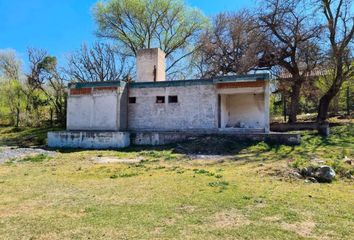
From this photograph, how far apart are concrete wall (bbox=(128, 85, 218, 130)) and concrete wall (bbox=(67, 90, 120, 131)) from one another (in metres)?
1.34

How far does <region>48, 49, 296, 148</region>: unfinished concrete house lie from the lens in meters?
A: 18.0

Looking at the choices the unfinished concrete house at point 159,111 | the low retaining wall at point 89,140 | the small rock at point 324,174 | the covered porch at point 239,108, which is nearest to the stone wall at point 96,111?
the unfinished concrete house at point 159,111

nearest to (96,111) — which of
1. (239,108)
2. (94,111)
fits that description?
(94,111)

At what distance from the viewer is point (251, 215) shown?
552 centimetres

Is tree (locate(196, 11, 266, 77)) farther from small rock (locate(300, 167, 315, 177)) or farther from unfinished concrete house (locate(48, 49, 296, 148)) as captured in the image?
small rock (locate(300, 167, 315, 177))

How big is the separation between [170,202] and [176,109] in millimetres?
12781

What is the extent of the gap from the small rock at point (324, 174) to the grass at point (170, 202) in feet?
0.69

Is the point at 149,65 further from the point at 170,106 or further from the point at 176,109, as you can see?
the point at 176,109

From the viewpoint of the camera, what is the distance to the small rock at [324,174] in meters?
8.40

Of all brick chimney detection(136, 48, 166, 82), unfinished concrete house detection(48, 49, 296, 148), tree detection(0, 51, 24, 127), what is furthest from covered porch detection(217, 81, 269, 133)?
tree detection(0, 51, 24, 127)

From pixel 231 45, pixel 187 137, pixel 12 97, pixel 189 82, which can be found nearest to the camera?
pixel 187 137

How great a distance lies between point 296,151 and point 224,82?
5.65 metres

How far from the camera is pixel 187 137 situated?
1762cm

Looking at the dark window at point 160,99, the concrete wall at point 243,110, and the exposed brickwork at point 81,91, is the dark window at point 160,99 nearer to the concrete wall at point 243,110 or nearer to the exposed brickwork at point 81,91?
the concrete wall at point 243,110
